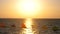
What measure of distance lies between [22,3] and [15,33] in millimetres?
379

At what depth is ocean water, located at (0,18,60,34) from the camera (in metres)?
1.41

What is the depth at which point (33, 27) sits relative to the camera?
4.69 ft

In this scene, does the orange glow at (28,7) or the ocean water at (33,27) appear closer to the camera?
the ocean water at (33,27)

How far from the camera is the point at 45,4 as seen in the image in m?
1.53

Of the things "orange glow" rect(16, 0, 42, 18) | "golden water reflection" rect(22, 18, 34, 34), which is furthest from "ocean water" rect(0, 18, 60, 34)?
"orange glow" rect(16, 0, 42, 18)

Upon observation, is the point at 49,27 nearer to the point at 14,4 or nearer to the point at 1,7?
the point at 14,4

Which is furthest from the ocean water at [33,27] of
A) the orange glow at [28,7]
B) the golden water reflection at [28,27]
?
the orange glow at [28,7]

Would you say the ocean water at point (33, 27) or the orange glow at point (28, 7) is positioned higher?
the orange glow at point (28, 7)

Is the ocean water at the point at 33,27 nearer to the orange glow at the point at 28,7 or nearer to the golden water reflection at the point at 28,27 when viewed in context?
the golden water reflection at the point at 28,27

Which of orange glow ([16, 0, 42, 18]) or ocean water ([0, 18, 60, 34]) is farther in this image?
orange glow ([16, 0, 42, 18])

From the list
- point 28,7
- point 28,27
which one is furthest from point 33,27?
point 28,7

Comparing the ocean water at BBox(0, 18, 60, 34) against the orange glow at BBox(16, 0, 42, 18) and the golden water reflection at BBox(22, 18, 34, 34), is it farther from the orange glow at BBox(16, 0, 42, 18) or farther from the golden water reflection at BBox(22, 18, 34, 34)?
the orange glow at BBox(16, 0, 42, 18)

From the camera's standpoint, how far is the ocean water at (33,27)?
1.41m

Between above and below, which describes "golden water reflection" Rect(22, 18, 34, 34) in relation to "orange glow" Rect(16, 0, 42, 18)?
below
